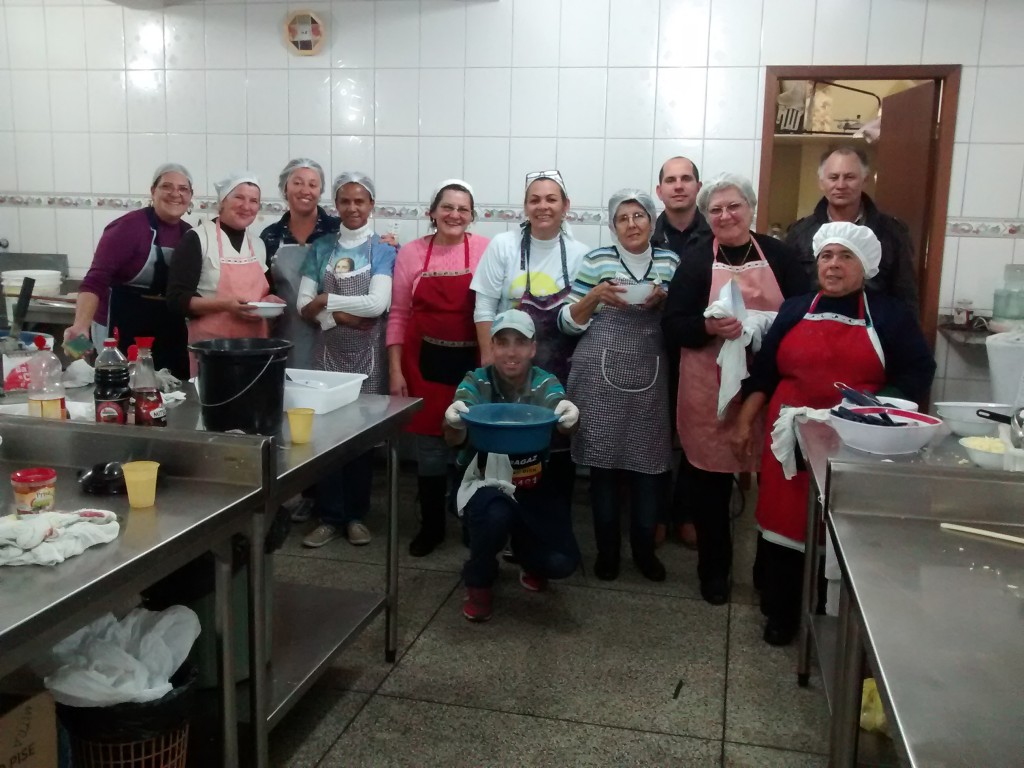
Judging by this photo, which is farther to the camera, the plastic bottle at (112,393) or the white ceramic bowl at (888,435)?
the plastic bottle at (112,393)

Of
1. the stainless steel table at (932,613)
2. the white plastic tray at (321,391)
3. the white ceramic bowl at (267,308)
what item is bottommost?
the stainless steel table at (932,613)

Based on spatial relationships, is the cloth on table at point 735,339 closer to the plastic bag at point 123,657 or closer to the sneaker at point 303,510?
the plastic bag at point 123,657

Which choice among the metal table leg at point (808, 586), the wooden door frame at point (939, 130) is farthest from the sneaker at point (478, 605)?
the wooden door frame at point (939, 130)

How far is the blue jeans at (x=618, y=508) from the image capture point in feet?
10.2

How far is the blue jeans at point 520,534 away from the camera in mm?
2734

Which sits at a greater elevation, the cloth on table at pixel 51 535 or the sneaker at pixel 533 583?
the cloth on table at pixel 51 535

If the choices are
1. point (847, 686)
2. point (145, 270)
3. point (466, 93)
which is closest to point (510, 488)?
point (847, 686)

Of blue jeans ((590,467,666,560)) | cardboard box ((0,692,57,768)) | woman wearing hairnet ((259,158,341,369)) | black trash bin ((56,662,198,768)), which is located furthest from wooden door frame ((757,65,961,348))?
cardboard box ((0,692,57,768))

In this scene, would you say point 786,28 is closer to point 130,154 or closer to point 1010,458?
point 1010,458

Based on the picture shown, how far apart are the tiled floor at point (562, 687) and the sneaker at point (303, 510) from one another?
0.54m

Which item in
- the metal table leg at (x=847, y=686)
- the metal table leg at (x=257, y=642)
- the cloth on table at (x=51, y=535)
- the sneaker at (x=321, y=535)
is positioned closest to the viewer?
the cloth on table at (x=51, y=535)

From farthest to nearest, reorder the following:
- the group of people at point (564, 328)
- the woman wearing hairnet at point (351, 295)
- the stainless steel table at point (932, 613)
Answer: the woman wearing hairnet at point (351, 295) → the group of people at point (564, 328) → the stainless steel table at point (932, 613)

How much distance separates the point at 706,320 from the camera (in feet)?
9.14

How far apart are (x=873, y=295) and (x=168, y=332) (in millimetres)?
2645
